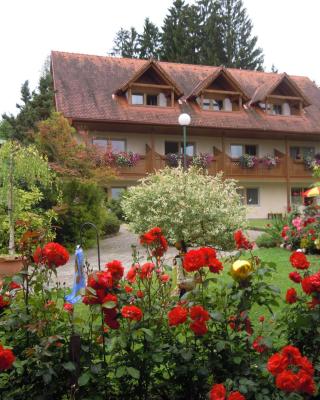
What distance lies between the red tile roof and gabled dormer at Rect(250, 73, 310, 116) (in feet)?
1.28

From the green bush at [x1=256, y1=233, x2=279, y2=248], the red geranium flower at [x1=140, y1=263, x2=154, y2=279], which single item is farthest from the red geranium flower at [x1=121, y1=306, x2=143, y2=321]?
Answer: the green bush at [x1=256, y1=233, x2=279, y2=248]

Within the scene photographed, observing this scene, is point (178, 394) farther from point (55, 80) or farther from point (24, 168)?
point (55, 80)

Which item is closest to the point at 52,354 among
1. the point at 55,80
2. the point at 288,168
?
the point at 55,80

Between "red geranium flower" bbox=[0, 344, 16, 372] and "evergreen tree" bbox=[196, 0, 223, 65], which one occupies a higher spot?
"evergreen tree" bbox=[196, 0, 223, 65]

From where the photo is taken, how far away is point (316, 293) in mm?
2660

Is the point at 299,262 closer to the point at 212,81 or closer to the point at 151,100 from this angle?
the point at 151,100

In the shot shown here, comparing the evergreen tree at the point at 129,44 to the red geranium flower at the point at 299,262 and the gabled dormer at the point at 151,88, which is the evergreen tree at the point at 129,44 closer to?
the gabled dormer at the point at 151,88

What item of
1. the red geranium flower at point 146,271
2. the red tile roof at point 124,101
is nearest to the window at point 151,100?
the red tile roof at point 124,101

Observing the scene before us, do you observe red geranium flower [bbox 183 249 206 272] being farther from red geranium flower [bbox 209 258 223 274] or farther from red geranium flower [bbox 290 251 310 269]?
red geranium flower [bbox 290 251 310 269]

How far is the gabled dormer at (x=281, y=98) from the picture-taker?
2728 centimetres

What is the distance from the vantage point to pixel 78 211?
560 inches

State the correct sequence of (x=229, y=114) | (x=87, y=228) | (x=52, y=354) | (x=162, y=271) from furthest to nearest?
(x=229, y=114) → (x=87, y=228) → (x=162, y=271) → (x=52, y=354)

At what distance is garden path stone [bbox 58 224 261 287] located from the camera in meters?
10.1

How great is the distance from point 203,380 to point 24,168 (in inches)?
331
